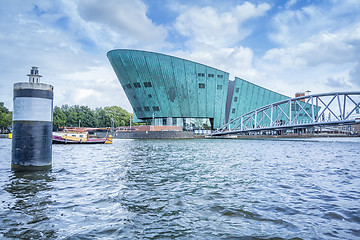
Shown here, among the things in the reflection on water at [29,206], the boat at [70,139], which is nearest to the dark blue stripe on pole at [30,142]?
the reflection on water at [29,206]

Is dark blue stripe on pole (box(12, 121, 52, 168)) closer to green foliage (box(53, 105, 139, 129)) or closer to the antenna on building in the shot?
the antenna on building

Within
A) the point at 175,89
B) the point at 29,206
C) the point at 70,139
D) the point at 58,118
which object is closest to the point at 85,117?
the point at 58,118

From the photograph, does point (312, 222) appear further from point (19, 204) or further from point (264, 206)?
point (19, 204)

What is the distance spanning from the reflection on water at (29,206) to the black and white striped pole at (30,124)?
2.03ft

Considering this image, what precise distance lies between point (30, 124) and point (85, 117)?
116 meters

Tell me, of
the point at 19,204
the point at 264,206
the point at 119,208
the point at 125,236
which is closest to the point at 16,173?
the point at 19,204

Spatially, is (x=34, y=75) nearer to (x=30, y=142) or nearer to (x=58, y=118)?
(x=30, y=142)

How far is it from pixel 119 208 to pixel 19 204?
260cm

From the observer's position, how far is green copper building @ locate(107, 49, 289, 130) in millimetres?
77688

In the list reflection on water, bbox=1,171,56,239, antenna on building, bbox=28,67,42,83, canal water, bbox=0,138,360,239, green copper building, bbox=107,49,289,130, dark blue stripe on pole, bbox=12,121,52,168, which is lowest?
canal water, bbox=0,138,360,239

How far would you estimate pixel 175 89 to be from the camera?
80312 millimetres

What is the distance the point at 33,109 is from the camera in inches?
390

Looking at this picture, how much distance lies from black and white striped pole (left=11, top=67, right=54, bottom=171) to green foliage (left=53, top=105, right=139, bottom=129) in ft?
326

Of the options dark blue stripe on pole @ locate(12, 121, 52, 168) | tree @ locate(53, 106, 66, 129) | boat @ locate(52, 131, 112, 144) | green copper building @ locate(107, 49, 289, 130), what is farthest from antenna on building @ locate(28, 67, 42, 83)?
tree @ locate(53, 106, 66, 129)
